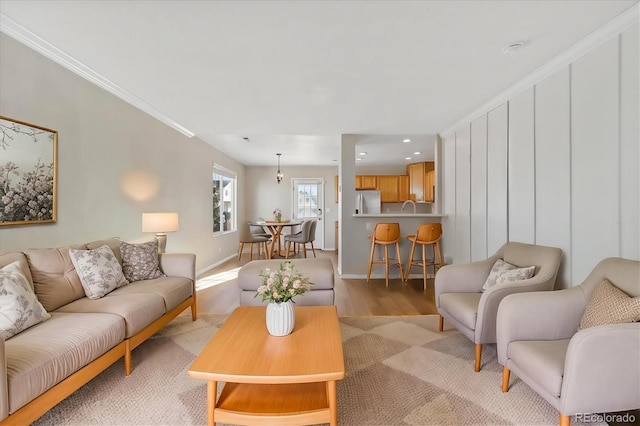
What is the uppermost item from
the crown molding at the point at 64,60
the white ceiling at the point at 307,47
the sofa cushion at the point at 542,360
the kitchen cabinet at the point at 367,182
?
the crown molding at the point at 64,60

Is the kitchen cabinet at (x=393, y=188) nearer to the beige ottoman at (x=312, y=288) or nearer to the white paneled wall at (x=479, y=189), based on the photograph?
the white paneled wall at (x=479, y=189)

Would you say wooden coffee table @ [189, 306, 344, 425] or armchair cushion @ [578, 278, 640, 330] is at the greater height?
armchair cushion @ [578, 278, 640, 330]

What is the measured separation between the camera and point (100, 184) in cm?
276

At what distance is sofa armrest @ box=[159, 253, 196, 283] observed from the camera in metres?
2.76

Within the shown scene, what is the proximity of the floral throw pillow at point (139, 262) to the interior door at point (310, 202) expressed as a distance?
213 inches

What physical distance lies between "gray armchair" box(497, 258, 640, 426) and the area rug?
22 cm

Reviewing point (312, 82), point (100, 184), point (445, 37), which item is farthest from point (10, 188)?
point (445, 37)

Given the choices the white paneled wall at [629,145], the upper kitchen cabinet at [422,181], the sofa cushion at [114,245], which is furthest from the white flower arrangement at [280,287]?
the upper kitchen cabinet at [422,181]

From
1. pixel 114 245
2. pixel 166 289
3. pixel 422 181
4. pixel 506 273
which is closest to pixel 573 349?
pixel 506 273

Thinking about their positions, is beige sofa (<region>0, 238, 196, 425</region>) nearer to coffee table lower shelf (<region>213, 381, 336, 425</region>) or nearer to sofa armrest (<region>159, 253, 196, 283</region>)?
sofa armrest (<region>159, 253, 196, 283</region>)

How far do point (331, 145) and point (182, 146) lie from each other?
2.61 metres

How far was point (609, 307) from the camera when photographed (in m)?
1.43

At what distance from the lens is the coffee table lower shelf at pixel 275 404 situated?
1.25 meters

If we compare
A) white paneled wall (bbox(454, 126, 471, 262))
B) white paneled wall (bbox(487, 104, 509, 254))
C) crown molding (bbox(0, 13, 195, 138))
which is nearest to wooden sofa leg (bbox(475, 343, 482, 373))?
white paneled wall (bbox(487, 104, 509, 254))
